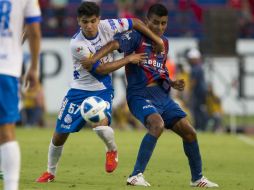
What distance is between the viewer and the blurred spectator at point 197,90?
26.7 m

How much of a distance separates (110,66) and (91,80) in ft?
1.40

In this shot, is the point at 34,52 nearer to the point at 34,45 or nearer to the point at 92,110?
the point at 34,45

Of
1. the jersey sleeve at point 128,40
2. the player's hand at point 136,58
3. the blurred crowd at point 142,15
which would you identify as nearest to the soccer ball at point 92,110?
the player's hand at point 136,58

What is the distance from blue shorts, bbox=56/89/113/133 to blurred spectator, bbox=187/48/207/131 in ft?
49.8

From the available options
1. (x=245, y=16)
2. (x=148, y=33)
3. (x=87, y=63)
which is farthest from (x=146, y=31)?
(x=245, y=16)

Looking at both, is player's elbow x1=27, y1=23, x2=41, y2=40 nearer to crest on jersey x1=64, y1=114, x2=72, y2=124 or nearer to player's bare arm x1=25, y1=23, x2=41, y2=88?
player's bare arm x1=25, y1=23, x2=41, y2=88

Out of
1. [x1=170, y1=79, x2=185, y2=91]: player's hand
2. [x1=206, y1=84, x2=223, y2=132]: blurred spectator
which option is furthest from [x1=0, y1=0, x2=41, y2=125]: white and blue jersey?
[x1=206, y1=84, x2=223, y2=132]: blurred spectator

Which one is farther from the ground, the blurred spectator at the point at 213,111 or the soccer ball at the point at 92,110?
the soccer ball at the point at 92,110

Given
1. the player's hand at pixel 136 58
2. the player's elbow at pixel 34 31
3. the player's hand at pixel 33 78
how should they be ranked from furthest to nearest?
the player's hand at pixel 136 58
the player's elbow at pixel 34 31
the player's hand at pixel 33 78

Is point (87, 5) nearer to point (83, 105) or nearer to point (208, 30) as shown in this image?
point (83, 105)

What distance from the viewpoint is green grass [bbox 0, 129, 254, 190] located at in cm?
1156

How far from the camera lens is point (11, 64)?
337 inches

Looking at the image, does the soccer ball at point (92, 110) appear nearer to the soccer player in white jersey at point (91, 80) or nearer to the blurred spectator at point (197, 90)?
the soccer player in white jersey at point (91, 80)

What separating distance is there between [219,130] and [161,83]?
1587 cm
